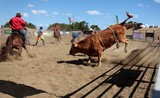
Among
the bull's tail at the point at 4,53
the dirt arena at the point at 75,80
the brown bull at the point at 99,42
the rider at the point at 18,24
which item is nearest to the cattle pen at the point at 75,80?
the dirt arena at the point at 75,80

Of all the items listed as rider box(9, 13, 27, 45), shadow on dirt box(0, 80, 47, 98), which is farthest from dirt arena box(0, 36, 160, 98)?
rider box(9, 13, 27, 45)

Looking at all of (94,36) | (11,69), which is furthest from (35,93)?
(94,36)

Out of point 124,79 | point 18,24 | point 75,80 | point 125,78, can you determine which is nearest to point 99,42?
point 125,78

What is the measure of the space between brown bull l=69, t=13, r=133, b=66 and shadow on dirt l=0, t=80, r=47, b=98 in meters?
3.47

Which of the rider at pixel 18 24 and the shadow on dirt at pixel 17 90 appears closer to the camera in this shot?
the shadow on dirt at pixel 17 90

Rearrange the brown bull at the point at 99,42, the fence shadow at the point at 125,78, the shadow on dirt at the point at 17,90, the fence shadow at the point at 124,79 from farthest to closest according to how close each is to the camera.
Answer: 1. the brown bull at the point at 99,42
2. the fence shadow at the point at 125,78
3. the fence shadow at the point at 124,79
4. the shadow on dirt at the point at 17,90

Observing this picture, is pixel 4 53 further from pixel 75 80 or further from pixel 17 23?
pixel 75 80

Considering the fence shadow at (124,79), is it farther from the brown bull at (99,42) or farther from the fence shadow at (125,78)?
the brown bull at (99,42)

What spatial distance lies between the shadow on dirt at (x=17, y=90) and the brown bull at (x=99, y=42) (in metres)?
3.47

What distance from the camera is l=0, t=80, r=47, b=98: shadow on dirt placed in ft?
19.3

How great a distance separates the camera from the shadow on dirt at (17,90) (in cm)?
587

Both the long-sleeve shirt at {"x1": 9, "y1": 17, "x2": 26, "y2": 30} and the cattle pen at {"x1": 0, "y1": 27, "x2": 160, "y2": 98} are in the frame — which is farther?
the long-sleeve shirt at {"x1": 9, "y1": 17, "x2": 26, "y2": 30}

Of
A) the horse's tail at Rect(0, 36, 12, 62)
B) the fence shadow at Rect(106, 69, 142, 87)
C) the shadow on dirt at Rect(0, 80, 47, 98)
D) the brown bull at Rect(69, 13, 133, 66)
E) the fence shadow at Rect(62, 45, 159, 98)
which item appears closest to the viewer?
the shadow on dirt at Rect(0, 80, 47, 98)

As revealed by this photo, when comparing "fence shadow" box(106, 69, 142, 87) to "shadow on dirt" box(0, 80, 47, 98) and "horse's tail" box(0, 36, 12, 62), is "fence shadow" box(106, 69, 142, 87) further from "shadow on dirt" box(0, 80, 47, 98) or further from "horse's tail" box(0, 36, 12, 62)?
"horse's tail" box(0, 36, 12, 62)
